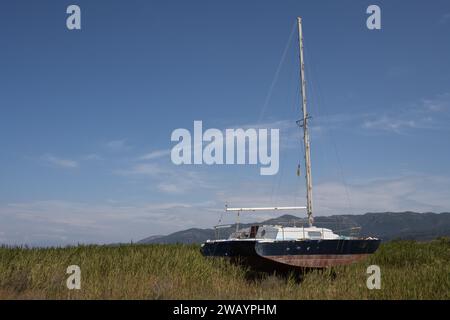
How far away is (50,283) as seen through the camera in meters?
19.0

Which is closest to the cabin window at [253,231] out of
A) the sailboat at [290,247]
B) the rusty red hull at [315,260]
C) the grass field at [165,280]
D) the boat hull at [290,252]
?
the sailboat at [290,247]

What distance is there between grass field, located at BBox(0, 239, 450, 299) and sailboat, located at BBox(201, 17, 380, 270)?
79cm

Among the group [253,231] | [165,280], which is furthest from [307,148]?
[165,280]

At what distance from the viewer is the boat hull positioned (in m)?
24.9

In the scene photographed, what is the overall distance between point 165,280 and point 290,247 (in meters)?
7.47

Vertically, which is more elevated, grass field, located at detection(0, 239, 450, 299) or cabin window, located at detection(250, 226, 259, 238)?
cabin window, located at detection(250, 226, 259, 238)

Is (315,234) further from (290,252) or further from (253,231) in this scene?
(253,231)

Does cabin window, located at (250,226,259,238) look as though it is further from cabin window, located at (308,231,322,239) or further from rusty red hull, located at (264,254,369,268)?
rusty red hull, located at (264,254,369,268)

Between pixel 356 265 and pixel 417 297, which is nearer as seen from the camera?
pixel 417 297

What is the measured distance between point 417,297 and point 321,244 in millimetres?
8559

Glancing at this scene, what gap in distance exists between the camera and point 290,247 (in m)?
25.4

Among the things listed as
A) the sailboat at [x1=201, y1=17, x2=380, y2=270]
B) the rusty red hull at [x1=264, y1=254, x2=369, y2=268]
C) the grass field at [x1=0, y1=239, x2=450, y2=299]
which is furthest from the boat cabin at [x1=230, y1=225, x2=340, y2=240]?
the grass field at [x1=0, y1=239, x2=450, y2=299]
